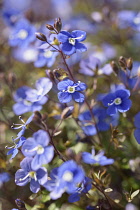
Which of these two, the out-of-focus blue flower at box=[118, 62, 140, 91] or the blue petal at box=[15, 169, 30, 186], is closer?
the blue petal at box=[15, 169, 30, 186]

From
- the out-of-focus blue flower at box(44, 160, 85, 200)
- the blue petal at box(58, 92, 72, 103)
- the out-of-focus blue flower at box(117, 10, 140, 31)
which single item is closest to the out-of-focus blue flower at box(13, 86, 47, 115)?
the blue petal at box(58, 92, 72, 103)

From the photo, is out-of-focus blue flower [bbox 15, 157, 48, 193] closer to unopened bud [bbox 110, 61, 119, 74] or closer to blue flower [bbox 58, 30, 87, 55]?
blue flower [bbox 58, 30, 87, 55]

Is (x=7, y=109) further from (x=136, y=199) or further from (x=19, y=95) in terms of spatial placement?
(x=136, y=199)

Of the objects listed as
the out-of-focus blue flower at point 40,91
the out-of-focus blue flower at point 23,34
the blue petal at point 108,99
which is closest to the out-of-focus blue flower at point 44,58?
the out-of-focus blue flower at point 40,91

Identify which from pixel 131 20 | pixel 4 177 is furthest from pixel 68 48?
pixel 131 20

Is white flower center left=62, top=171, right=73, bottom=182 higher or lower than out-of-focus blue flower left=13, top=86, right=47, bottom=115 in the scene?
higher

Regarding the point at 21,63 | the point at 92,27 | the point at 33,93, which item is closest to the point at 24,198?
the point at 33,93

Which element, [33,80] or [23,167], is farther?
[33,80]
